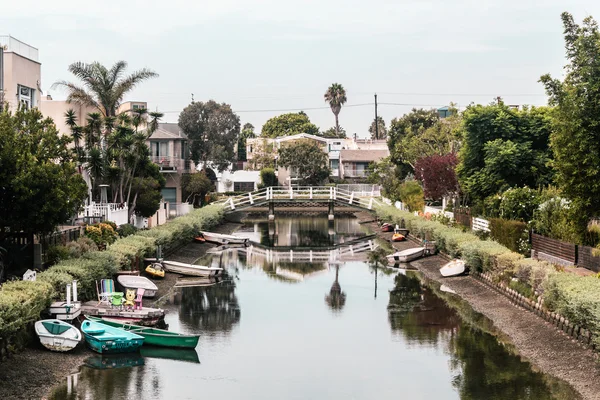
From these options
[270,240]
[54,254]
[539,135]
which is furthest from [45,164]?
[270,240]

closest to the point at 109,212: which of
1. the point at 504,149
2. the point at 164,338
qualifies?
the point at 504,149

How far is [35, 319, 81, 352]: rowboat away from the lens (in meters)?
27.5

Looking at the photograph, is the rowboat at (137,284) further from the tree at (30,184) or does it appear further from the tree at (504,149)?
the tree at (504,149)

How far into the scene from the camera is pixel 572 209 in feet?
116

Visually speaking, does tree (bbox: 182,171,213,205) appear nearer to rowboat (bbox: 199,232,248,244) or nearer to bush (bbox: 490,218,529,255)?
rowboat (bbox: 199,232,248,244)

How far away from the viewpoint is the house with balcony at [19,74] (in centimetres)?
4516

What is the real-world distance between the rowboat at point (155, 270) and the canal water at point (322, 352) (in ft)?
6.27

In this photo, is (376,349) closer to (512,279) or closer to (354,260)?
(512,279)

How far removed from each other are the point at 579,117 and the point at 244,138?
142492 millimetres

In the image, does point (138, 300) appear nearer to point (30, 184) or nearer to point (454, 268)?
point (30, 184)

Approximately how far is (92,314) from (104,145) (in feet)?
95.1

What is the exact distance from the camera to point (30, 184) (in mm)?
33844

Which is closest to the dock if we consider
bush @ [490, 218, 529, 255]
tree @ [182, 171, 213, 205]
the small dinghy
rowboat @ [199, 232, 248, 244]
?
bush @ [490, 218, 529, 255]

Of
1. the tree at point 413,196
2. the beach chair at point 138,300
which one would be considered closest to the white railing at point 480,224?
the beach chair at point 138,300
